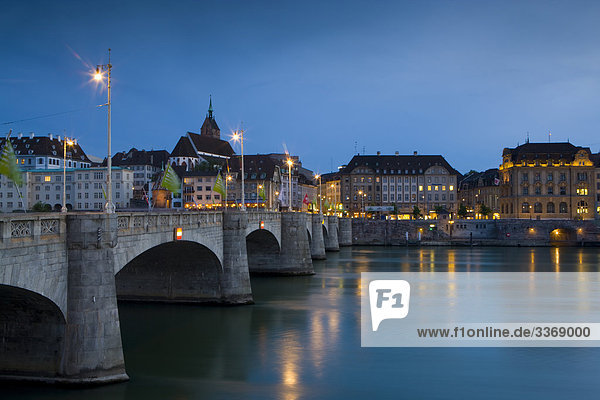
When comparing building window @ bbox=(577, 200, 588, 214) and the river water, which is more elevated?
building window @ bbox=(577, 200, 588, 214)

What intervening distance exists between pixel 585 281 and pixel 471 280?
38.1 feet

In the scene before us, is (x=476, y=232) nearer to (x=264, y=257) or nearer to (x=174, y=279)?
(x=264, y=257)

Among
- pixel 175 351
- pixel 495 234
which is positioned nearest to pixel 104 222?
pixel 175 351

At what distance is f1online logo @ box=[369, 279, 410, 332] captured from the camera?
144 feet

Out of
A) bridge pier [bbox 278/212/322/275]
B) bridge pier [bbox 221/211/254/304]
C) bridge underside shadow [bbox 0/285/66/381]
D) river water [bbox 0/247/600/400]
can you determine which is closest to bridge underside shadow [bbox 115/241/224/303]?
bridge pier [bbox 221/211/254/304]

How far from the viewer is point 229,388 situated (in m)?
25.6

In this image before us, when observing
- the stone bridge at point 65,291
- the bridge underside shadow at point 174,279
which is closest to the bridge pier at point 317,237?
the bridge underside shadow at point 174,279

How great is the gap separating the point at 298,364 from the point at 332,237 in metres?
89.2

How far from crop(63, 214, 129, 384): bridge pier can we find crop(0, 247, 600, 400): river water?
2.40ft

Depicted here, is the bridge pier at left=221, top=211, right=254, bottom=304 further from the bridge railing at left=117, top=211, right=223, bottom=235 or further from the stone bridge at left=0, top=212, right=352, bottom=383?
the stone bridge at left=0, top=212, right=352, bottom=383

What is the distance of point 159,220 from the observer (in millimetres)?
31359

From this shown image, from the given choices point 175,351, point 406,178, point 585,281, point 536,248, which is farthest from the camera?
point 406,178

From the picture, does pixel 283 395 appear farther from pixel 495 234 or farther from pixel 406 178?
pixel 406 178

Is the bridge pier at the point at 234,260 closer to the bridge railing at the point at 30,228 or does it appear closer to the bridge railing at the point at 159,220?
the bridge railing at the point at 159,220
